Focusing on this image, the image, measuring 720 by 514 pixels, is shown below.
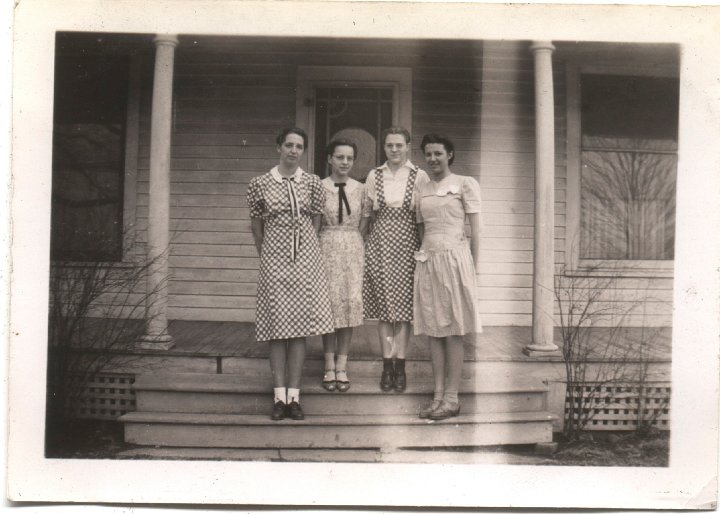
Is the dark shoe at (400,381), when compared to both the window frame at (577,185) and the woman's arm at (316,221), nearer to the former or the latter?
the woman's arm at (316,221)

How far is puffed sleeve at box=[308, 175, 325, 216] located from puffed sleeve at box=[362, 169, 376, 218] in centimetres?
26

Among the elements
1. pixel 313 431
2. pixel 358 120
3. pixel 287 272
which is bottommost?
Answer: pixel 313 431

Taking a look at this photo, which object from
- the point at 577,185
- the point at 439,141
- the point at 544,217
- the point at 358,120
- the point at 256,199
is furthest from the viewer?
the point at 577,185

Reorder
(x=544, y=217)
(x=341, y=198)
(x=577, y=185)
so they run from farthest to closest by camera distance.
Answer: (x=577, y=185), (x=544, y=217), (x=341, y=198)

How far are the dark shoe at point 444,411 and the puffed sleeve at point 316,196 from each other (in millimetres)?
1320

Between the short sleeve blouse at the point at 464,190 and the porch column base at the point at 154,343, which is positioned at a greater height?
the short sleeve blouse at the point at 464,190

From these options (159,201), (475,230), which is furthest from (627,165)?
(159,201)

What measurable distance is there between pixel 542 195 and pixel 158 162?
106 inches

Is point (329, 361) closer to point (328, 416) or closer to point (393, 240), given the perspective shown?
point (328, 416)

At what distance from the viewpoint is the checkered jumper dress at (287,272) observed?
3.13 metres

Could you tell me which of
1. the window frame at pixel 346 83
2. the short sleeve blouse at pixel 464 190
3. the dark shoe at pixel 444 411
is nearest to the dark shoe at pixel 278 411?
the dark shoe at pixel 444 411

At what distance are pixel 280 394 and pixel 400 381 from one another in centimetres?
71

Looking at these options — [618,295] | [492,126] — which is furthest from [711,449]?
[492,126]

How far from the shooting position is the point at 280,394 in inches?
127
